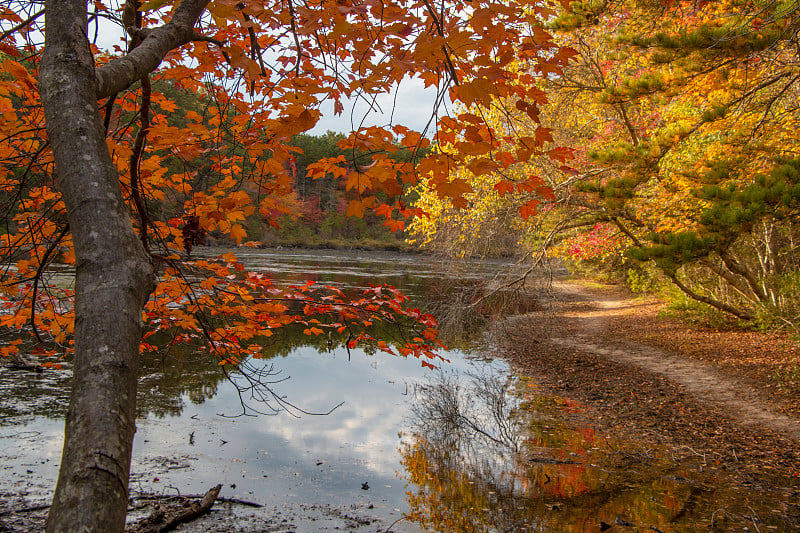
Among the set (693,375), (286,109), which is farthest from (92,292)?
(693,375)

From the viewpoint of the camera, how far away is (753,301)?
1133 cm

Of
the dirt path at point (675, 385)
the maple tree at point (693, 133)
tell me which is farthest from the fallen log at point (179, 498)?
the dirt path at point (675, 385)

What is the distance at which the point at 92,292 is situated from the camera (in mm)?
1105

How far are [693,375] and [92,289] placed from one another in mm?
9804

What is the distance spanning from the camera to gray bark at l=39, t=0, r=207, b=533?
3.14 ft

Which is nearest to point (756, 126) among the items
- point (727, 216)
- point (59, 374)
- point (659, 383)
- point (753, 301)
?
point (727, 216)

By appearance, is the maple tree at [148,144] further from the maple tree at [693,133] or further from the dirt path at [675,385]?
the dirt path at [675,385]

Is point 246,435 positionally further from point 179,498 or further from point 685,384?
point 685,384

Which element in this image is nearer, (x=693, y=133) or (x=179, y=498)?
(x=179, y=498)

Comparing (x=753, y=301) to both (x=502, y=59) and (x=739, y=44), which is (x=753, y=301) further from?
(x=502, y=59)

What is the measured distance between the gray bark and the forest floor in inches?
195

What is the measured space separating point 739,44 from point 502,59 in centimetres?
528

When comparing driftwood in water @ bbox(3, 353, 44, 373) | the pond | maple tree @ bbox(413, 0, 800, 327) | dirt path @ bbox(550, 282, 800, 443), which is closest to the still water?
the pond

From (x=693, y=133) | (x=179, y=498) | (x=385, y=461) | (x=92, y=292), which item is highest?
(x=693, y=133)
